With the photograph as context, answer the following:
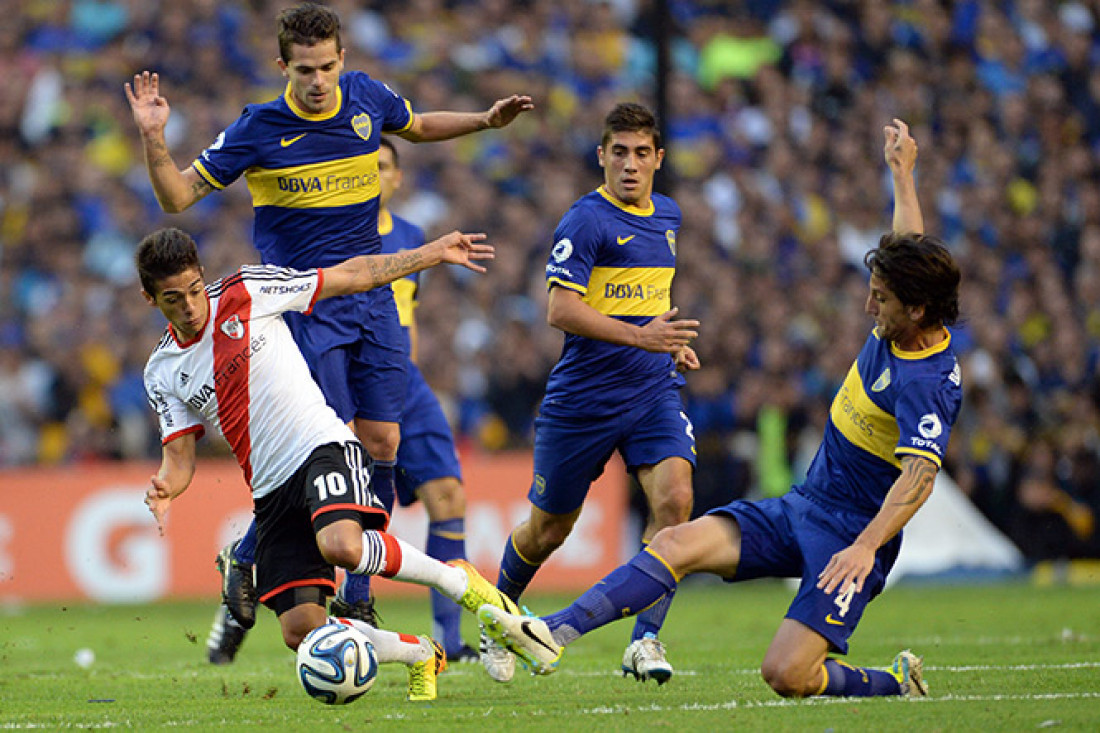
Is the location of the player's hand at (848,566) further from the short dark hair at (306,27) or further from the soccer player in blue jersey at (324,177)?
the short dark hair at (306,27)

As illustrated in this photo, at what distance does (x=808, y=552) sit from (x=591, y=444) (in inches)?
75.3

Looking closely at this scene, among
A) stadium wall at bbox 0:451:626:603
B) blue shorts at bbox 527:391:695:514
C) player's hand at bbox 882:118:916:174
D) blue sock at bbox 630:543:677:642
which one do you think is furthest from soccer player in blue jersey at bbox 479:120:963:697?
stadium wall at bbox 0:451:626:603

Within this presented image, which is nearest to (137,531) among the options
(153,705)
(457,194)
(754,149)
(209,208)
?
(209,208)

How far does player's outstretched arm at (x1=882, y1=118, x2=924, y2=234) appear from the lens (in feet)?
21.3

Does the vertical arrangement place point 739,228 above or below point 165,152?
below

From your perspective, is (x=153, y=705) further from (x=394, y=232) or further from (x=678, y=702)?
(x=394, y=232)

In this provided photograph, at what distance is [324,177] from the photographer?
7.31 metres

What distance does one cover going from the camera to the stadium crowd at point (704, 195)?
14742 millimetres

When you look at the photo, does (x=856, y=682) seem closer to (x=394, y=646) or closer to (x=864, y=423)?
(x=864, y=423)

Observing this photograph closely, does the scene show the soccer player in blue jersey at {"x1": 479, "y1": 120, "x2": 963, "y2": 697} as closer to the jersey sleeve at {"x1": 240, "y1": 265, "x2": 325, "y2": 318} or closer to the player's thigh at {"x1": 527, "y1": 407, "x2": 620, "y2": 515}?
the player's thigh at {"x1": 527, "y1": 407, "x2": 620, "y2": 515}

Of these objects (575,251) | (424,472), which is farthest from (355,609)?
(575,251)

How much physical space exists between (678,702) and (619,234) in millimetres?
2571

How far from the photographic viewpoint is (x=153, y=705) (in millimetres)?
6629

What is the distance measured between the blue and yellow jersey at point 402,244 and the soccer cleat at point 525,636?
327cm
